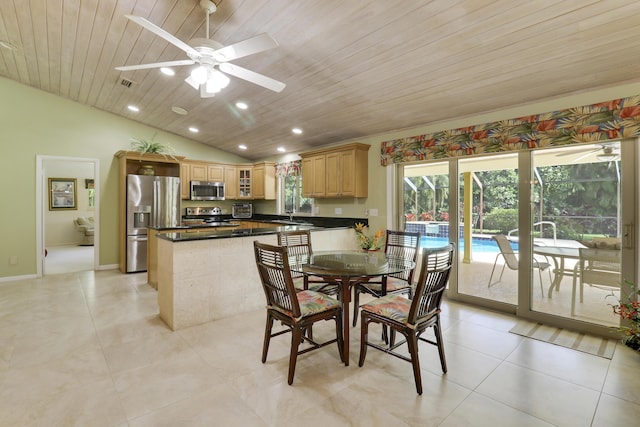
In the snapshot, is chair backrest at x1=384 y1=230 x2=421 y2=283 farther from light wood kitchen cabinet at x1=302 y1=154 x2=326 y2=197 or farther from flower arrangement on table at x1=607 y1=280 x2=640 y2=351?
light wood kitchen cabinet at x1=302 y1=154 x2=326 y2=197

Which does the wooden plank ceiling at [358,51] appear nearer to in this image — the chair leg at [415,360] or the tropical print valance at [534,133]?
the tropical print valance at [534,133]

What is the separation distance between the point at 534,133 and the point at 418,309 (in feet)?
7.89

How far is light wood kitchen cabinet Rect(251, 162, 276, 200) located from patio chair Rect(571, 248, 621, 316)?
5.18m

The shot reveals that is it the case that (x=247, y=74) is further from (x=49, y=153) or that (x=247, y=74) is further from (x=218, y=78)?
(x=49, y=153)

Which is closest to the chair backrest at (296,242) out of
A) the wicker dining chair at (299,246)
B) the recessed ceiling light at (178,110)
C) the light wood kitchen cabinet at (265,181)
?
the wicker dining chair at (299,246)

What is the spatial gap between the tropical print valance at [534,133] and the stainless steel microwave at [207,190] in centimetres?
399

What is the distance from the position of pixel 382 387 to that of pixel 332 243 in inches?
99.6

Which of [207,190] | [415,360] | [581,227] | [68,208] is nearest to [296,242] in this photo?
[415,360]

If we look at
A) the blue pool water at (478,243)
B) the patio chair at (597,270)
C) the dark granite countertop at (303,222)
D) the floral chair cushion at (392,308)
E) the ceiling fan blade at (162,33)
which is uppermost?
the ceiling fan blade at (162,33)

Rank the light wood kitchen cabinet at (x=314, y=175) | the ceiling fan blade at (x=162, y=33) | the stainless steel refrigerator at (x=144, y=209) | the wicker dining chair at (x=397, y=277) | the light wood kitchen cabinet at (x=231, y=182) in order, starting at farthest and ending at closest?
the light wood kitchen cabinet at (x=231, y=182), the stainless steel refrigerator at (x=144, y=209), the light wood kitchen cabinet at (x=314, y=175), the wicker dining chair at (x=397, y=277), the ceiling fan blade at (x=162, y=33)

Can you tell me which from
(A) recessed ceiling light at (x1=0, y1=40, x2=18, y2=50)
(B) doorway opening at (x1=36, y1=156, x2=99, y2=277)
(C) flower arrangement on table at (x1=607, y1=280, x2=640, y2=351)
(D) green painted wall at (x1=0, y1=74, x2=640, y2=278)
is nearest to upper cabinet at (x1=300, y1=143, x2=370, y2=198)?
(D) green painted wall at (x1=0, y1=74, x2=640, y2=278)

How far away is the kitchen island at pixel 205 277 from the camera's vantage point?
295 cm

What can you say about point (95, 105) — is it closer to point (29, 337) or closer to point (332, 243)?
point (29, 337)

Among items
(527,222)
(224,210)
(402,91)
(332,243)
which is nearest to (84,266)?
(224,210)
